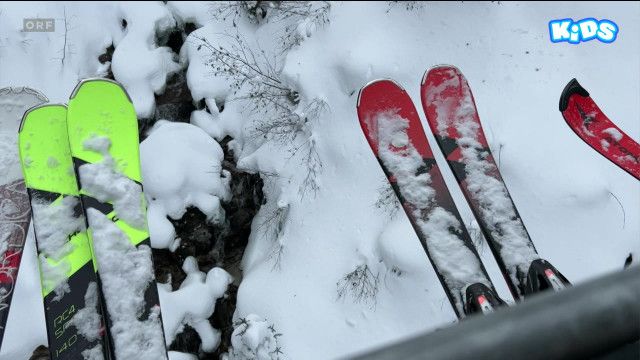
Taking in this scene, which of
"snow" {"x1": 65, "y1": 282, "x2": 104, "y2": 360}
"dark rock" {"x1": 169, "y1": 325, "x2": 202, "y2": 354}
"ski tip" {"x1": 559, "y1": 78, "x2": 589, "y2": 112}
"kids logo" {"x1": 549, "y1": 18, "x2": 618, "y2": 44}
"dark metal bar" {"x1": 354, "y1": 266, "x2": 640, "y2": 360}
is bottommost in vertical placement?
"dark rock" {"x1": 169, "y1": 325, "x2": 202, "y2": 354}

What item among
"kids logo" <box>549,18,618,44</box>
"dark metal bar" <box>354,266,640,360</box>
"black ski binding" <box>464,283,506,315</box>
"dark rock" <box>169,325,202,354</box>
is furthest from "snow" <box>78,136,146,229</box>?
"kids logo" <box>549,18,618,44</box>

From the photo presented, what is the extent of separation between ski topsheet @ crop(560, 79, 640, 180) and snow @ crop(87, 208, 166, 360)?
2804 millimetres

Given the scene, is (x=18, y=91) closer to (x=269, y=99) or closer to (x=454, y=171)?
(x=269, y=99)

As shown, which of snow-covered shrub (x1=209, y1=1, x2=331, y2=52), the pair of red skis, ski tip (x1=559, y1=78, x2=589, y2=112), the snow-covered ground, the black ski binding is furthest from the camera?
snow-covered shrub (x1=209, y1=1, x2=331, y2=52)

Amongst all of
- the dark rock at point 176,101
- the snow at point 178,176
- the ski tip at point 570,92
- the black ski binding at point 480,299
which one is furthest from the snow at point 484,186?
the dark rock at point 176,101

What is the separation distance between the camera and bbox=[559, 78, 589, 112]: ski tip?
3.26 m

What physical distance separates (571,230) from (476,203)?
0.80 meters

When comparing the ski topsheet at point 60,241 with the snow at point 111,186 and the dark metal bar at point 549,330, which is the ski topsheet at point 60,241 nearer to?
the snow at point 111,186

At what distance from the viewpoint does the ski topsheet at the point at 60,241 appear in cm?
261

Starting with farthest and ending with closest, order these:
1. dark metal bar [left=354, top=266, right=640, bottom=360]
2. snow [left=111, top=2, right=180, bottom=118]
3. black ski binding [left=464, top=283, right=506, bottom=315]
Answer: snow [left=111, top=2, right=180, bottom=118], black ski binding [left=464, top=283, right=506, bottom=315], dark metal bar [left=354, top=266, right=640, bottom=360]

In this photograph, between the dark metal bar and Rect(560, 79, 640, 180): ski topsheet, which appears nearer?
the dark metal bar

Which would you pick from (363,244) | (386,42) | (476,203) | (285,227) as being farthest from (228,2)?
(476,203)

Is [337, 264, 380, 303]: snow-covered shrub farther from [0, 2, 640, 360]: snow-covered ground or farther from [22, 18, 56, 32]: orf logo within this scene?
[22, 18, 56, 32]: orf logo

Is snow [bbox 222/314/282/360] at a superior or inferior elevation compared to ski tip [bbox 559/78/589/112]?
inferior
